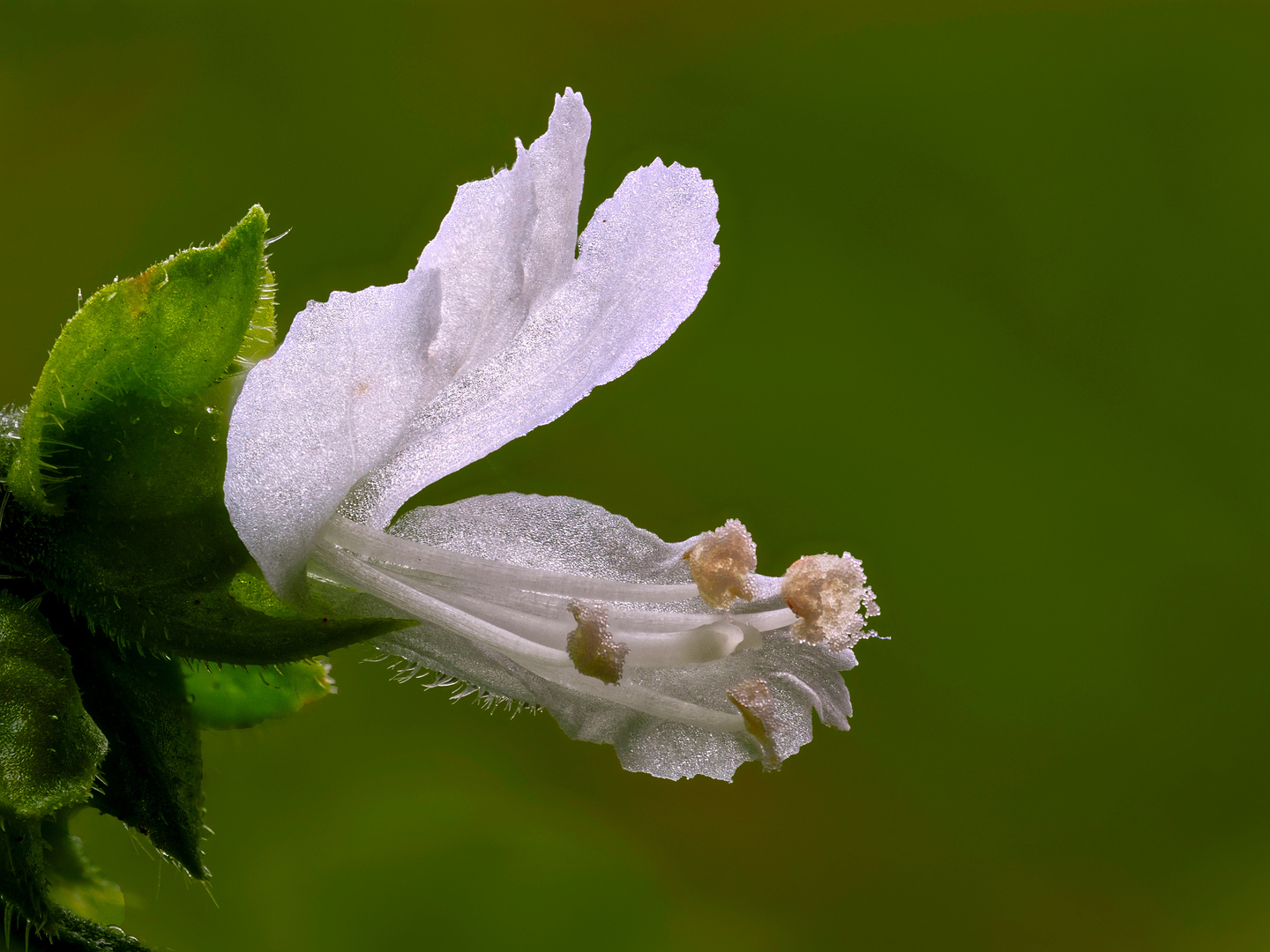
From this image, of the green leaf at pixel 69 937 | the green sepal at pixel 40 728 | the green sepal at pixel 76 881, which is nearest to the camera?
the green sepal at pixel 40 728

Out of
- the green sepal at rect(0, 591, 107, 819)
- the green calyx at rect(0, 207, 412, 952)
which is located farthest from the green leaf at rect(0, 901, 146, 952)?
the green sepal at rect(0, 591, 107, 819)

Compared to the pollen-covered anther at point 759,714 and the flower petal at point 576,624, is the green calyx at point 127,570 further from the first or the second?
the pollen-covered anther at point 759,714

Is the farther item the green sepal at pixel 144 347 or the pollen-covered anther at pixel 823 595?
the pollen-covered anther at pixel 823 595

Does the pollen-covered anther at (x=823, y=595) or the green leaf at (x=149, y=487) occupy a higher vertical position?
the pollen-covered anther at (x=823, y=595)

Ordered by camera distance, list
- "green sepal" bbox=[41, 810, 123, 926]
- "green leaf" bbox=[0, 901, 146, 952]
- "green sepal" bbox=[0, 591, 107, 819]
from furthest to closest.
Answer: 1. "green sepal" bbox=[41, 810, 123, 926]
2. "green leaf" bbox=[0, 901, 146, 952]
3. "green sepal" bbox=[0, 591, 107, 819]

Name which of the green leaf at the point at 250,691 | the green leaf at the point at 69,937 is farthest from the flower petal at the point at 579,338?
the green leaf at the point at 69,937

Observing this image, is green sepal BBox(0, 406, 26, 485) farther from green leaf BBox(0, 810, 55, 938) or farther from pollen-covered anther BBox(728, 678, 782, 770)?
pollen-covered anther BBox(728, 678, 782, 770)

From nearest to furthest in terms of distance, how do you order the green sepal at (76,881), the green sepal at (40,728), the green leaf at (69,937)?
the green sepal at (40,728) < the green leaf at (69,937) < the green sepal at (76,881)

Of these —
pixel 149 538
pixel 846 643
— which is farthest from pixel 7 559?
pixel 846 643
